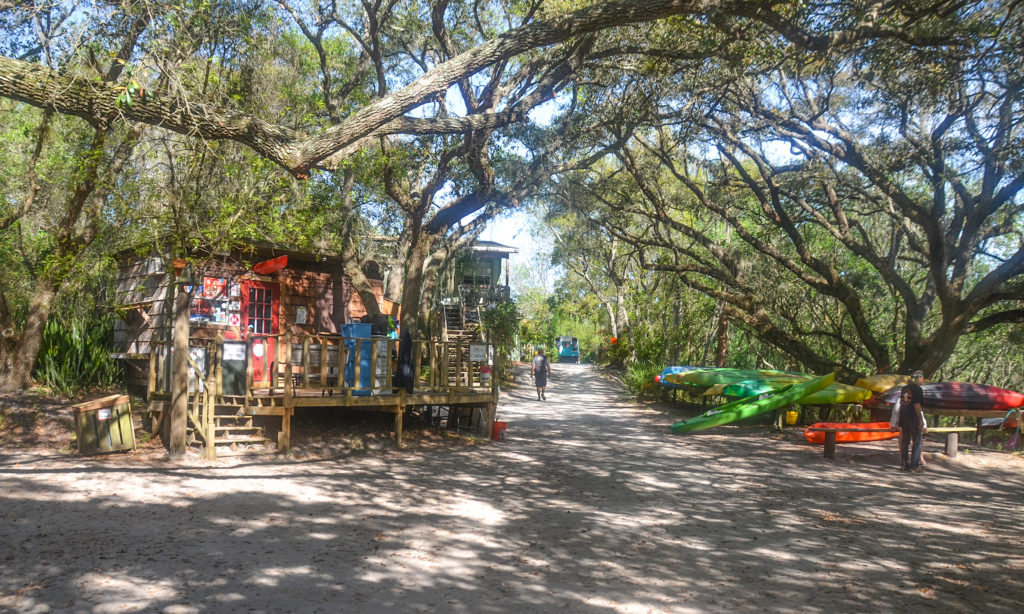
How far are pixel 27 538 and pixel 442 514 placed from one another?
12.5 ft

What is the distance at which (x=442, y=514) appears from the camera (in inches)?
291

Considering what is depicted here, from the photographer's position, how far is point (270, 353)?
43.0 feet

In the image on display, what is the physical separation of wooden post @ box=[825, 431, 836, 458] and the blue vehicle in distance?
4938 cm

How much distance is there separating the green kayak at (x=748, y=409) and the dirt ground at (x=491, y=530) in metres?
2.47

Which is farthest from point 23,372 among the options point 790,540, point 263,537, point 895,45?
point 895,45

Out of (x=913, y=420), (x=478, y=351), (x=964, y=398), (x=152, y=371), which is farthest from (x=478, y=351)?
(x=964, y=398)

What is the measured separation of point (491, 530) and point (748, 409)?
966 centimetres

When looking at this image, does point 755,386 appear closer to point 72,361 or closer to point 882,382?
point 882,382

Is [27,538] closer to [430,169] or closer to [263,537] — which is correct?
[263,537]

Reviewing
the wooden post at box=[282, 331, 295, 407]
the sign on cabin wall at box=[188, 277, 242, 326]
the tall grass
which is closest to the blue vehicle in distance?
the sign on cabin wall at box=[188, 277, 242, 326]

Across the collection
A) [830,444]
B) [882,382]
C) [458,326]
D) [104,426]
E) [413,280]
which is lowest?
[830,444]

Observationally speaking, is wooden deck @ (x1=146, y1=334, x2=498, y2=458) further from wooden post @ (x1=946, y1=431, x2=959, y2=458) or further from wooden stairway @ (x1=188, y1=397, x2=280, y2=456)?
wooden post @ (x1=946, y1=431, x2=959, y2=458)

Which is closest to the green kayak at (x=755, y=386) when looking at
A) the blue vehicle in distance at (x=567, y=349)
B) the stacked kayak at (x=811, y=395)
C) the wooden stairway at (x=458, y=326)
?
the stacked kayak at (x=811, y=395)

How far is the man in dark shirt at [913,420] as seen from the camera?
10500 mm
